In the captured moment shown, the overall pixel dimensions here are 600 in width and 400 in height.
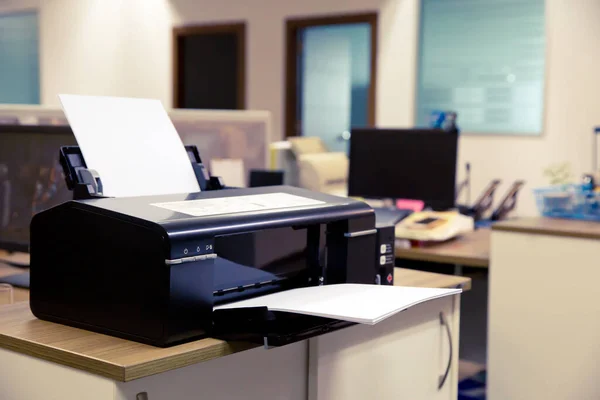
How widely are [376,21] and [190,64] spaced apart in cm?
255

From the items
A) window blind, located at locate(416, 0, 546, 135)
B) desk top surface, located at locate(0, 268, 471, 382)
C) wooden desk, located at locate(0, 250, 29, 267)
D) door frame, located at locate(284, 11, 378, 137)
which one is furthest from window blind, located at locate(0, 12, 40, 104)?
desk top surface, located at locate(0, 268, 471, 382)

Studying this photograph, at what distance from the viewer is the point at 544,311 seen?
103 inches

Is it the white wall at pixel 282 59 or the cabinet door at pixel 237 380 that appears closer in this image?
the cabinet door at pixel 237 380

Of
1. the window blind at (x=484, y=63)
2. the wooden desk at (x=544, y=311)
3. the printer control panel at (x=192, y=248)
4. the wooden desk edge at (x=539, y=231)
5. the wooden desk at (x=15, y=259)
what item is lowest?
the wooden desk at (x=544, y=311)

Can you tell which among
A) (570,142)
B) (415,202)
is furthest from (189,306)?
(570,142)

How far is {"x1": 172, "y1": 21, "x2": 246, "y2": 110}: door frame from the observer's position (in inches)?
296

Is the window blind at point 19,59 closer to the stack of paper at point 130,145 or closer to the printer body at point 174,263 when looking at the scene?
the stack of paper at point 130,145

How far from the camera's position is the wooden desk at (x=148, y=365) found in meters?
1.17

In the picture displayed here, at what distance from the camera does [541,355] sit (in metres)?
2.63

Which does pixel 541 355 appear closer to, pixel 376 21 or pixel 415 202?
pixel 415 202

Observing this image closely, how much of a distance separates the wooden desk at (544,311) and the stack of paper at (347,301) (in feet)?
4.31

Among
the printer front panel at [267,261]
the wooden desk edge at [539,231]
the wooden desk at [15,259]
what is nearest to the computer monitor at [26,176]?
the wooden desk at [15,259]

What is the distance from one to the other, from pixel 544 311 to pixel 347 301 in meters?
1.50

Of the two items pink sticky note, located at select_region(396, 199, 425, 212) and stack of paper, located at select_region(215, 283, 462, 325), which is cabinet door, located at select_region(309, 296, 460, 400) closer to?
stack of paper, located at select_region(215, 283, 462, 325)
